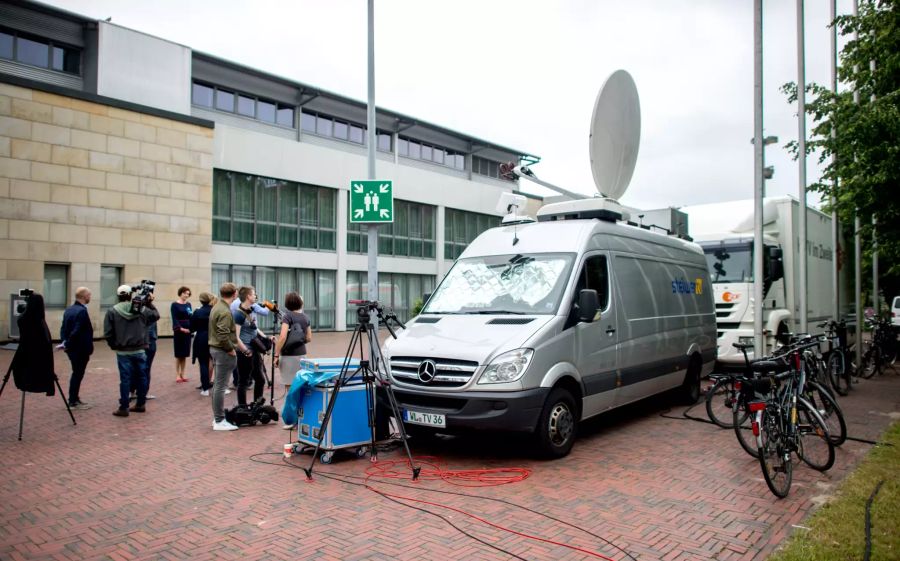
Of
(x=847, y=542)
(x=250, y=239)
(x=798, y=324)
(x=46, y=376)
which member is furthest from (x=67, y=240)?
(x=847, y=542)

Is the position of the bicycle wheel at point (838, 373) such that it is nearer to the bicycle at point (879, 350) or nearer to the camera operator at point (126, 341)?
the bicycle at point (879, 350)

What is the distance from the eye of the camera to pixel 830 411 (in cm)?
686

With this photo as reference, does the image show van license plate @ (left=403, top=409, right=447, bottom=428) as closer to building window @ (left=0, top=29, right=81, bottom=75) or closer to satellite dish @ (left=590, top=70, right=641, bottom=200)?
satellite dish @ (left=590, top=70, right=641, bottom=200)

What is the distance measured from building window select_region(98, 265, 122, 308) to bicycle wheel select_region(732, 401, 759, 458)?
66.3 ft

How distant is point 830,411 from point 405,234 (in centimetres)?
2606

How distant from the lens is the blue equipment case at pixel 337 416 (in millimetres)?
6629

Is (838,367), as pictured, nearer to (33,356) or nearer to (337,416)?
(337,416)

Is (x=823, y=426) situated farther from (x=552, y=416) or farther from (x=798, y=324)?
(x=798, y=324)

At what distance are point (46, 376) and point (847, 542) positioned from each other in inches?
328

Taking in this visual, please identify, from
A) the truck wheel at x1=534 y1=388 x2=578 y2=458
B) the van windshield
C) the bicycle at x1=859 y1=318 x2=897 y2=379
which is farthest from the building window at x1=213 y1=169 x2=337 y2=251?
the truck wheel at x1=534 y1=388 x2=578 y2=458

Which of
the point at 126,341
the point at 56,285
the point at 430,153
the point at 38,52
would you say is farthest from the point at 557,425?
the point at 430,153

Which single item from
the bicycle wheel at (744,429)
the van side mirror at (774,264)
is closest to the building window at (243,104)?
the van side mirror at (774,264)

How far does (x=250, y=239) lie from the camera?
83.9 ft

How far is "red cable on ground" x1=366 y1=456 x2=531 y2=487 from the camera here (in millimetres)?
5918
